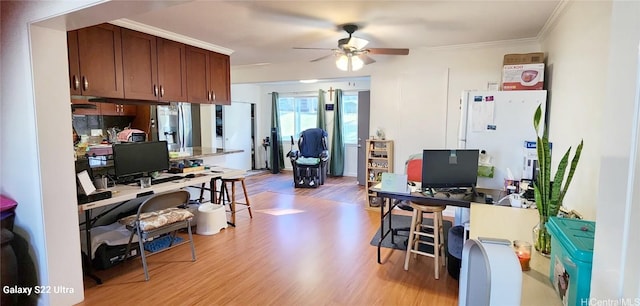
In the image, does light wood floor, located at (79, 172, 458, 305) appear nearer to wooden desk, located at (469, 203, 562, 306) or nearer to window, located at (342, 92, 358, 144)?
wooden desk, located at (469, 203, 562, 306)

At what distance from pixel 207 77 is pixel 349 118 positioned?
410cm

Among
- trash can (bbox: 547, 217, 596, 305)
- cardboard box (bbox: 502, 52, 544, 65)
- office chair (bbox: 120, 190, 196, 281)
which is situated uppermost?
cardboard box (bbox: 502, 52, 544, 65)

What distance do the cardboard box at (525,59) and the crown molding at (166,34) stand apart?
3.52 m

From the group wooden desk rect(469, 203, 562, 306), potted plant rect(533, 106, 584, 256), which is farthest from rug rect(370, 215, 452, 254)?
potted plant rect(533, 106, 584, 256)

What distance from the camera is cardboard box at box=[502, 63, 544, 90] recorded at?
3.35 metres

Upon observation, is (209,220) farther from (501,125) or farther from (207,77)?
(501,125)

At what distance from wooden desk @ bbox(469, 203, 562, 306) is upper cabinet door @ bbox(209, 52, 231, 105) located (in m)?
3.43

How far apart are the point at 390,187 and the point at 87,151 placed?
9.81 ft

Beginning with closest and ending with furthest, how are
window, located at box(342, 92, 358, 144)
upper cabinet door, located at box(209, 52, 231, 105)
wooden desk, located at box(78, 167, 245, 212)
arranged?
wooden desk, located at box(78, 167, 245, 212) < upper cabinet door, located at box(209, 52, 231, 105) < window, located at box(342, 92, 358, 144)

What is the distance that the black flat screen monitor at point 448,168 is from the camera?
283 cm

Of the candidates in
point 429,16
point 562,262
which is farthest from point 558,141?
point 562,262

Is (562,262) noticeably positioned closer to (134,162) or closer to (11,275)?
(11,275)

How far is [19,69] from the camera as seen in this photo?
2189mm

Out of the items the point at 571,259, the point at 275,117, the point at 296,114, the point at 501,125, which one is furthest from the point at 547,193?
the point at 275,117
